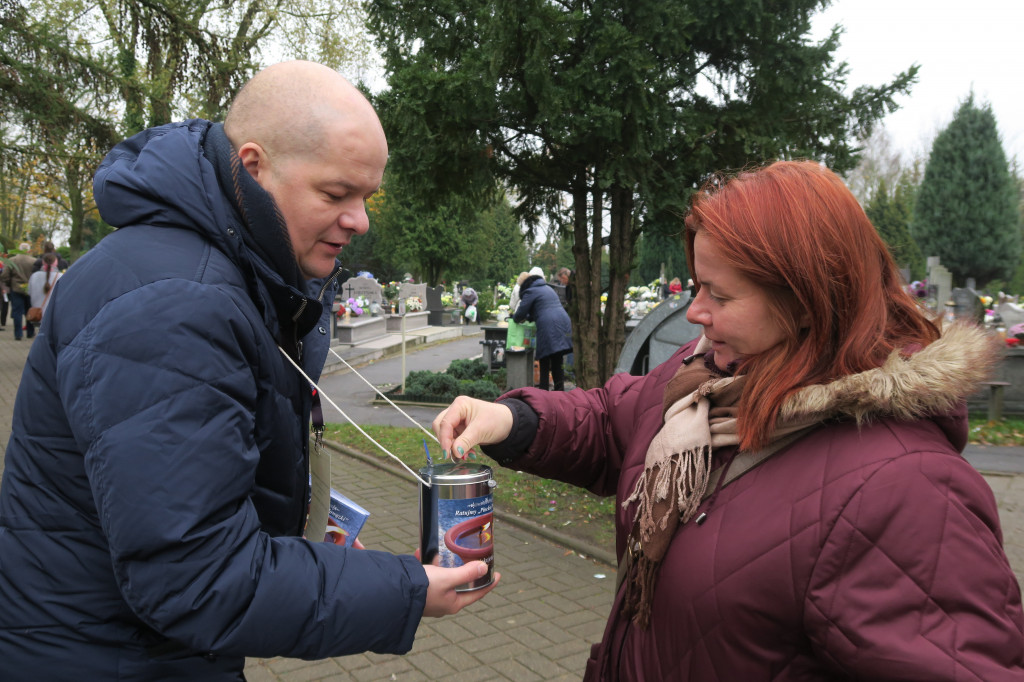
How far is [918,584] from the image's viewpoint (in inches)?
50.0

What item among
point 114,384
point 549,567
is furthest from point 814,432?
point 549,567

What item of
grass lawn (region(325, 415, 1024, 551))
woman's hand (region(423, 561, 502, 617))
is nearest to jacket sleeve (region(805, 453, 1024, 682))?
woman's hand (region(423, 561, 502, 617))

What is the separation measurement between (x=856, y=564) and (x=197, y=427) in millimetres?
1137

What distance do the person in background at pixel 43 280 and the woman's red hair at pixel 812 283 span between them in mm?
17406

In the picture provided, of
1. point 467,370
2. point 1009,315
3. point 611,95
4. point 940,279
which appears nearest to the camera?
point 611,95

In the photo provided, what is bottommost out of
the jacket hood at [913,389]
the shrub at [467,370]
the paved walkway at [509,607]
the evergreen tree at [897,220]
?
the paved walkway at [509,607]

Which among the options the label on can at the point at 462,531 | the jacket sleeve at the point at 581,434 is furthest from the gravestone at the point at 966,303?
the label on can at the point at 462,531

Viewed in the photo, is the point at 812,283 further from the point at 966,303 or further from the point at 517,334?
the point at 966,303

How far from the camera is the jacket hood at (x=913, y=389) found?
1385mm

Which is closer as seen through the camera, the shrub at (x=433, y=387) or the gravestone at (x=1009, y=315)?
the shrub at (x=433, y=387)

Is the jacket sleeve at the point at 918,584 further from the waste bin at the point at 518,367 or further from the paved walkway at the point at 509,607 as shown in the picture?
the waste bin at the point at 518,367

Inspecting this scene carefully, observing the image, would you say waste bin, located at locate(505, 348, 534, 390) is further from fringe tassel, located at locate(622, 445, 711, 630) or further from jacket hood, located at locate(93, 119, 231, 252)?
jacket hood, located at locate(93, 119, 231, 252)

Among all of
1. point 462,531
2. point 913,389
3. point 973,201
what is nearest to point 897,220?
point 973,201

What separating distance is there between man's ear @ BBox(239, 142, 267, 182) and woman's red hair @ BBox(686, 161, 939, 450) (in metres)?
0.96
